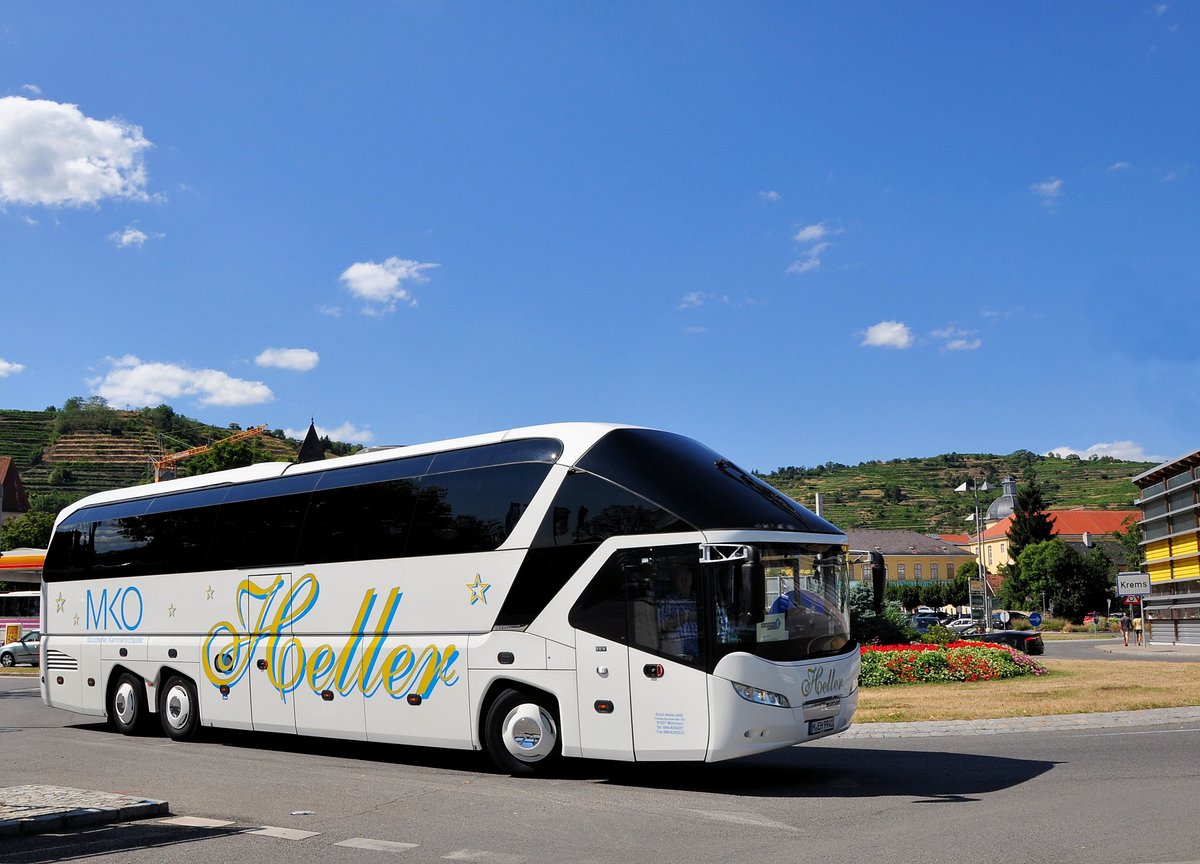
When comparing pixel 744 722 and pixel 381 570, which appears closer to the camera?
pixel 744 722

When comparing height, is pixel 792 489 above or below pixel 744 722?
above

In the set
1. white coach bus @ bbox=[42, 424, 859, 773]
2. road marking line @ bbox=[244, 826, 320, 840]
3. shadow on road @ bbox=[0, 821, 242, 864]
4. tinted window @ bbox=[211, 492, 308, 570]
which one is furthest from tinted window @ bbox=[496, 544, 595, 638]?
tinted window @ bbox=[211, 492, 308, 570]

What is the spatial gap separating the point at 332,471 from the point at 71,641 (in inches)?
268

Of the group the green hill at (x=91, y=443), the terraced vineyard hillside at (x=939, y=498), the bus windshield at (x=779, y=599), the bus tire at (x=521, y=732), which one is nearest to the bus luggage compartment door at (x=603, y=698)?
the bus tire at (x=521, y=732)

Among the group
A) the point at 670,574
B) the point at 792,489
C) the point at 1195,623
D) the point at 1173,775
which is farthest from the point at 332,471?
the point at 792,489

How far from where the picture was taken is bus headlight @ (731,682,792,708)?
962 cm

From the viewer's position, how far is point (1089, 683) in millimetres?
21594

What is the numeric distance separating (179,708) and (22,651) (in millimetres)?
27921

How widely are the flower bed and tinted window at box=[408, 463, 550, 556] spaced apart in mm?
12136

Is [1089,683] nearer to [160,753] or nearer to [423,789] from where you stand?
[423,789]

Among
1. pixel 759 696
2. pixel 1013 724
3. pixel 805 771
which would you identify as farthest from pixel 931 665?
pixel 759 696

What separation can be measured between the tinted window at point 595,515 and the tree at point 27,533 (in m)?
77.4

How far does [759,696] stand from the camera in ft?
31.8

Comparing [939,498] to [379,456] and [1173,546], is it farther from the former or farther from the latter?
[379,456]
